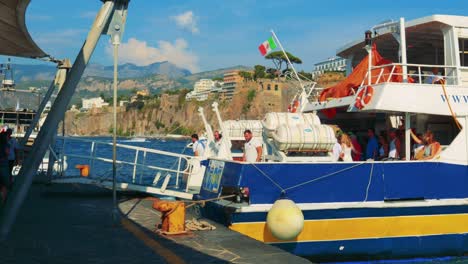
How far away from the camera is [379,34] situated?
12.9 meters

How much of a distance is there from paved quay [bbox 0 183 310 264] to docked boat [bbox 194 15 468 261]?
47.4 inches

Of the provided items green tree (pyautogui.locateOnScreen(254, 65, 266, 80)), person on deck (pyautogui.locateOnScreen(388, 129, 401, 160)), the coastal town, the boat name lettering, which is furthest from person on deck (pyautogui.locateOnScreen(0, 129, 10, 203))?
green tree (pyautogui.locateOnScreen(254, 65, 266, 80))

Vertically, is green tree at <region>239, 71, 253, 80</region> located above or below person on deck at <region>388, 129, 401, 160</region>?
above

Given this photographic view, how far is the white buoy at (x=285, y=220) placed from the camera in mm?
8469

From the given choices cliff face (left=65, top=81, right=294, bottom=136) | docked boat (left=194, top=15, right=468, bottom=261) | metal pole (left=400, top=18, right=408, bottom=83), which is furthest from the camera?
cliff face (left=65, top=81, right=294, bottom=136)

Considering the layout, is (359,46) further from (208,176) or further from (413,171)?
(208,176)

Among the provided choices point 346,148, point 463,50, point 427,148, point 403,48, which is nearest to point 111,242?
point 346,148

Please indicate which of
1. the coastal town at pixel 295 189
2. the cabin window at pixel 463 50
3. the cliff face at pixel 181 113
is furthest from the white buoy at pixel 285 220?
the cliff face at pixel 181 113

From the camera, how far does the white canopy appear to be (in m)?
5.78

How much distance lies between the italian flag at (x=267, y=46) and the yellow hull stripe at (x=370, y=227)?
645 centimetres

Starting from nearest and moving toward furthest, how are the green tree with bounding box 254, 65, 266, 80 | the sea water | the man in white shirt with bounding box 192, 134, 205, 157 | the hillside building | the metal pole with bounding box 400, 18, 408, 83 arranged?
the metal pole with bounding box 400, 18, 408, 83 → the sea water → the man in white shirt with bounding box 192, 134, 205, 157 → the green tree with bounding box 254, 65, 266, 80 → the hillside building

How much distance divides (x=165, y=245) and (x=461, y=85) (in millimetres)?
7433

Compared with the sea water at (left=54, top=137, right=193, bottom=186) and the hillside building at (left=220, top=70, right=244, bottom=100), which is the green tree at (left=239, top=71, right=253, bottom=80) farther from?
the sea water at (left=54, top=137, right=193, bottom=186)

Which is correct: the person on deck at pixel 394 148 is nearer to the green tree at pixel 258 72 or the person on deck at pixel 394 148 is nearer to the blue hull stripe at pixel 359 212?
the blue hull stripe at pixel 359 212
